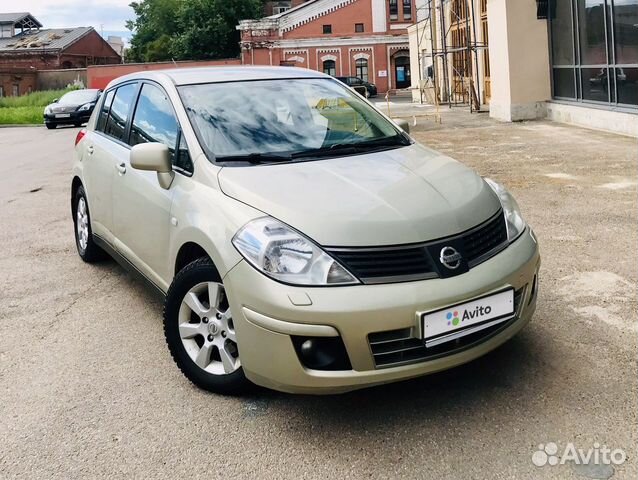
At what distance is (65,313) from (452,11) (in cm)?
2285

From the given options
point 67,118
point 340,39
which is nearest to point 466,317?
point 67,118

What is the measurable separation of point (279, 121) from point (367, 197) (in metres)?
1.10

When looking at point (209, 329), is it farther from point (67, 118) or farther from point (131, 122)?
point (67, 118)

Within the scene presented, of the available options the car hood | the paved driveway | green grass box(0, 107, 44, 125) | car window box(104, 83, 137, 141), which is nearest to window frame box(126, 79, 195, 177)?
car window box(104, 83, 137, 141)

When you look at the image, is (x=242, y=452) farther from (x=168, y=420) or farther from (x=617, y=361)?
(x=617, y=361)

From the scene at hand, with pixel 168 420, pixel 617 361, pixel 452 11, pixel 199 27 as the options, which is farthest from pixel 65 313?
pixel 199 27

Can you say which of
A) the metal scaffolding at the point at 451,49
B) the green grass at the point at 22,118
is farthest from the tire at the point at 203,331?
the green grass at the point at 22,118

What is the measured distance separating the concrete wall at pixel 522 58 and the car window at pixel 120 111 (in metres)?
12.3

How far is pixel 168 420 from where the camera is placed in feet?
10.5

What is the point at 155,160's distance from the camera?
146 inches

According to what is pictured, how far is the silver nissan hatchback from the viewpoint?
2.83 metres

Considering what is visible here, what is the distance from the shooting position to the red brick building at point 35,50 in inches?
2257

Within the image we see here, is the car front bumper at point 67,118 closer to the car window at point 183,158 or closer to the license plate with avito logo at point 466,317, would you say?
the car window at point 183,158

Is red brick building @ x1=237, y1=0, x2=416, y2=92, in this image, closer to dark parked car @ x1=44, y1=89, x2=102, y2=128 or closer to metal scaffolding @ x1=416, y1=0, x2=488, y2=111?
metal scaffolding @ x1=416, y1=0, x2=488, y2=111
